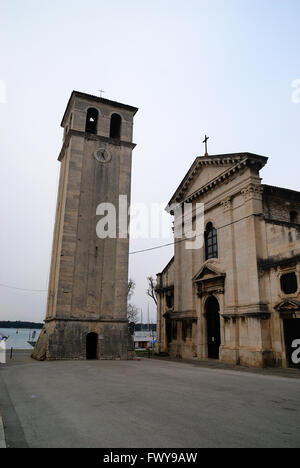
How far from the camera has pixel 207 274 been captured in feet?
85.0

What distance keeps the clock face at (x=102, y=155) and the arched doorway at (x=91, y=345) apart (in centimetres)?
1315

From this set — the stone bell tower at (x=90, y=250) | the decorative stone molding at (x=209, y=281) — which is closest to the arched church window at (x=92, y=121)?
the stone bell tower at (x=90, y=250)

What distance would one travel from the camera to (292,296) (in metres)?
18.7

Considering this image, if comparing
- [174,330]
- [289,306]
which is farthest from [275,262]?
[174,330]

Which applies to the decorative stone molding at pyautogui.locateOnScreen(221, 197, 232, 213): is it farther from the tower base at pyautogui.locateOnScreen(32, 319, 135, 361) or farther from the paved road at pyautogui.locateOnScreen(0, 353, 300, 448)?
the paved road at pyautogui.locateOnScreen(0, 353, 300, 448)

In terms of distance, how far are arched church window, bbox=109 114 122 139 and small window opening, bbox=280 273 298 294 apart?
1834 centimetres

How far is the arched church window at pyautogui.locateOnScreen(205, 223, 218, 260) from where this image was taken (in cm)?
2616

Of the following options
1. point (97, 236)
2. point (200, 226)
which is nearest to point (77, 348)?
point (97, 236)

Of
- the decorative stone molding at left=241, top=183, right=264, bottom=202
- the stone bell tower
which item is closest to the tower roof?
the stone bell tower

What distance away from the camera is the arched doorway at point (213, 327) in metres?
24.8

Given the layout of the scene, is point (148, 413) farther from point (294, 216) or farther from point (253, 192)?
point (294, 216)

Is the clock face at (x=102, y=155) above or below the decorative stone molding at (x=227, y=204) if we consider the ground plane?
above

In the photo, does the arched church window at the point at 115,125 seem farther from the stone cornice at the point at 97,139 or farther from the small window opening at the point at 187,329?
the small window opening at the point at 187,329

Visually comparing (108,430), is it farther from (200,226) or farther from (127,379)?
(200,226)
